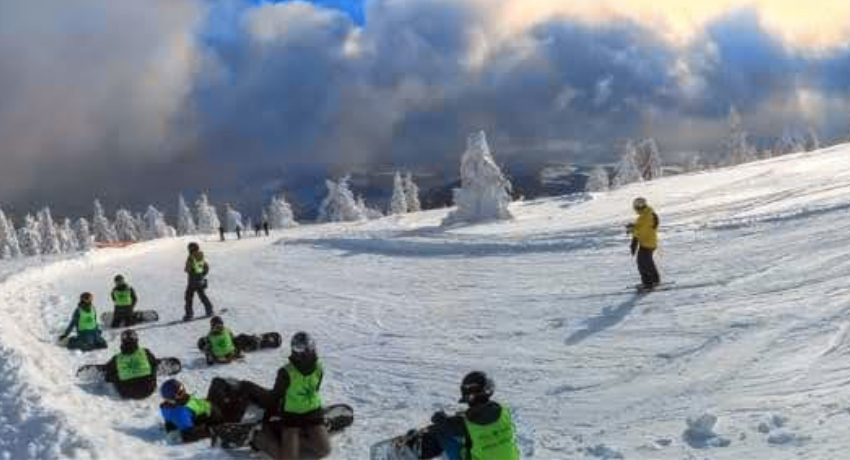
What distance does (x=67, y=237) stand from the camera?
11844 centimetres

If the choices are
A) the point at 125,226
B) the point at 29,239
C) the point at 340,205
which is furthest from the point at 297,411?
the point at 125,226

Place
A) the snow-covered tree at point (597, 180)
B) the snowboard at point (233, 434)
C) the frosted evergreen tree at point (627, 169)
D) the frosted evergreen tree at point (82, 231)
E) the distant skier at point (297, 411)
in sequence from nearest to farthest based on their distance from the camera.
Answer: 1. the distant skier at point (297, 411)
2. the snowboard at point (233, 434)
3. the frosted evergreen tree at point (627, 169)
4. the snow-covered tree at point (597, 180)
5. the frosted evergreen tree at point (82, 231)

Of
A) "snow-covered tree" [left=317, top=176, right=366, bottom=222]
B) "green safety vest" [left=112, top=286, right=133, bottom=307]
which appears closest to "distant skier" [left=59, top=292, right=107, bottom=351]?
"green safety vest" [left=112, top=286, right=133, bottom=307]

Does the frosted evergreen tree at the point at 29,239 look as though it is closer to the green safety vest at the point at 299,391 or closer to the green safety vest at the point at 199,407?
the green safety vest at the point at 199,407

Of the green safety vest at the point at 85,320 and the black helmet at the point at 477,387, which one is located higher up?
the green safety vest at the point at 85,320

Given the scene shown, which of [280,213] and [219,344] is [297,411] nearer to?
[219,344]

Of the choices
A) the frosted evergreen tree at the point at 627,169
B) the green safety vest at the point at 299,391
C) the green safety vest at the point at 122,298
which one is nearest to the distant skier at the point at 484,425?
the green safety vest at the point at 299,391

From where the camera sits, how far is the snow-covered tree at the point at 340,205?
344ft

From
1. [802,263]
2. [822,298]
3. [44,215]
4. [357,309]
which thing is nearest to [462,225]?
[357,309]

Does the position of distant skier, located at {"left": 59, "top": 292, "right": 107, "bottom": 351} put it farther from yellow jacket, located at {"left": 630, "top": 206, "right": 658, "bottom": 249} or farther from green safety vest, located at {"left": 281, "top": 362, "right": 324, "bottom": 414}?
yellow jacket, located at {"left": 630, "top": 206, "right": 658, "bottom": 249}

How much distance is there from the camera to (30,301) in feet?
92.1

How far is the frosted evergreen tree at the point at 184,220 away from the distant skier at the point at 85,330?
10222 centimetres

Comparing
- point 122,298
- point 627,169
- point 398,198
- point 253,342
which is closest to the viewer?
point 253,342

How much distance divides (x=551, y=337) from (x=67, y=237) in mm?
111724
